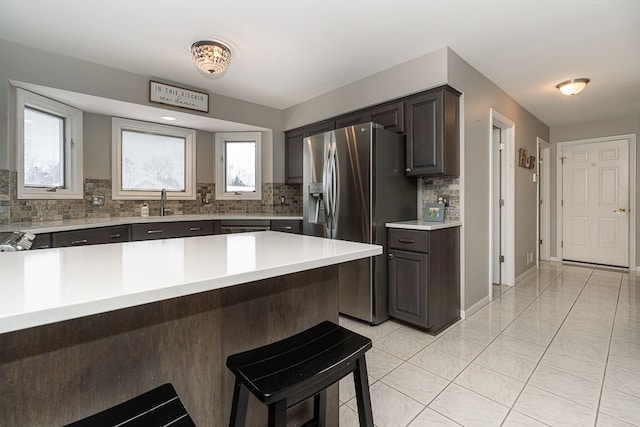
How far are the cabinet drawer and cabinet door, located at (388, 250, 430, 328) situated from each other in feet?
0.14

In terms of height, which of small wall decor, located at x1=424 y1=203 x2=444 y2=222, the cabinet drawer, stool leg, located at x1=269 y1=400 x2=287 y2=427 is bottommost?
stool leg, located at x1=269 y1=400 x2=287 y2=427

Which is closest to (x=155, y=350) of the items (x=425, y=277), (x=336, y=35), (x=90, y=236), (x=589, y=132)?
(x=425, y=277)

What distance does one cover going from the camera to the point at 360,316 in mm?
2777

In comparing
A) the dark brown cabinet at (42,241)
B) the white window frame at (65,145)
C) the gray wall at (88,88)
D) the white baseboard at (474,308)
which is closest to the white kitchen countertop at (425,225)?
the white baseboard at (474,308)

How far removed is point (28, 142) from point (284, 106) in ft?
9.05

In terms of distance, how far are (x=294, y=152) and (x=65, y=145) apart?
100 inches

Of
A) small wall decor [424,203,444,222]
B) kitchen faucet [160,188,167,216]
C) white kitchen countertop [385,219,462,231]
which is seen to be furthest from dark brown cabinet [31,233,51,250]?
small wall decor [424,203,444,222]

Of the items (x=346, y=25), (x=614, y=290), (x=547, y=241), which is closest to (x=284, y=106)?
(x=346, y=25)

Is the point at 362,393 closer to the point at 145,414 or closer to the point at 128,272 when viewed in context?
the point at 145,414

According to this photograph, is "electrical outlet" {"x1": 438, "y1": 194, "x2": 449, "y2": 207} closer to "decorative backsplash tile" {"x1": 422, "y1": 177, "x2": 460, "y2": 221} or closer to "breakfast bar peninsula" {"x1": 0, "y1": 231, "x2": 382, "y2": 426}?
"decorative backsplash tile" {"x1": 422, "y1": 177, "x2": 460, "y2": 221}

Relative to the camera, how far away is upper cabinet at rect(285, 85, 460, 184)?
265 cm

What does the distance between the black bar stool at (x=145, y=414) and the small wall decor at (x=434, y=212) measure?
256 cm

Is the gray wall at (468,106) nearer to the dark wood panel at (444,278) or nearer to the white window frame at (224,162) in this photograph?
the dark wood panel at (444,278)

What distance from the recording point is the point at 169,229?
3.24 meters
